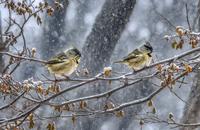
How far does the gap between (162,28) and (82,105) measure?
52.6 feet

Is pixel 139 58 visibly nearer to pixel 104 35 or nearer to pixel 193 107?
pixel 193 107

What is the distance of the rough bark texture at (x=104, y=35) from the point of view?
13250mm

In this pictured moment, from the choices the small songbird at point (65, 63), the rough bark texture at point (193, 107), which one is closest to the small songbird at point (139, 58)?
the small songbird at point (65, 63)

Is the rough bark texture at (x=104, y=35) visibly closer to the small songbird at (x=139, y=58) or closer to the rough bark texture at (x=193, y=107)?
the rough bark texture at (x=193, y=107)

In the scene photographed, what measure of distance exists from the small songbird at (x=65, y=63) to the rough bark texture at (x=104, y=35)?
24.1 feet

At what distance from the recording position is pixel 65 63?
579cm

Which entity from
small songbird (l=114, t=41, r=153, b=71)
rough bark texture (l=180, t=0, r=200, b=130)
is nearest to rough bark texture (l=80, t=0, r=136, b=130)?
rough bark texture (l=180, t=0, r=200, b=130)

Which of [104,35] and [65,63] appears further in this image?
[104,35]

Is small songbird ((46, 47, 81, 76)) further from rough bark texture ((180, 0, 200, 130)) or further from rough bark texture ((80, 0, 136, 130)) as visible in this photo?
rough bark texture ((80, 0, 136, 130))

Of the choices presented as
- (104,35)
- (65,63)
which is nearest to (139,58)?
(65,63)

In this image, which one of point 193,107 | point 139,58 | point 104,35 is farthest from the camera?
point 104,35

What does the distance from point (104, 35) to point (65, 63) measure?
7707 mm

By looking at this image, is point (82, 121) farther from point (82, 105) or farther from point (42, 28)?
point (82, 105)

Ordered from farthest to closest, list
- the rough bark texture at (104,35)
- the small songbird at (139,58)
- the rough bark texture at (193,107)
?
1. the rough bark texture at (104,35)
2. the rough bark texture at (193,107)
3. the small songbird at (139,58)
